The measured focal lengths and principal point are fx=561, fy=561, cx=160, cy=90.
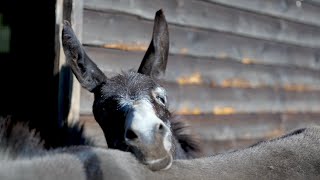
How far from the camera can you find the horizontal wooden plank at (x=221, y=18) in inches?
184

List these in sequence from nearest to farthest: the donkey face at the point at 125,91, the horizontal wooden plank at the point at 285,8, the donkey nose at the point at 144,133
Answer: the donkey nose at the point at 144,133 < the donkey face at the point at 125,91 < the horizontal wooden plank at the point at 285,8

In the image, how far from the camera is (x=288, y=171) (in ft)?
7.48

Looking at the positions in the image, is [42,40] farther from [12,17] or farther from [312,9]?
[312,9]

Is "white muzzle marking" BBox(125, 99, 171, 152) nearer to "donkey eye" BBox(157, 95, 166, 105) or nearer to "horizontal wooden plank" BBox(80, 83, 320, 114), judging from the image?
"donkey eye" BBox(157, 95, 166, 105)

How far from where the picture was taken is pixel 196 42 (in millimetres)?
5293


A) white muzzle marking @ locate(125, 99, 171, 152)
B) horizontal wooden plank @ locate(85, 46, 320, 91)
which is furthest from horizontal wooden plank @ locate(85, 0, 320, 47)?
white muzzle marking @ locate(125, 99, 171, 152)

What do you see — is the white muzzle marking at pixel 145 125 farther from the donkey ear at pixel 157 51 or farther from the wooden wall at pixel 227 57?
the wooden wall at pixel 227 57

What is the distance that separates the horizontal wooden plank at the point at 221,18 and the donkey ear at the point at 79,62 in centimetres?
64

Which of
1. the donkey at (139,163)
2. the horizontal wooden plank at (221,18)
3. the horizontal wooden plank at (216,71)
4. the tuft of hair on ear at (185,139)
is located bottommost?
the tuft of hair on ear at (185,139)

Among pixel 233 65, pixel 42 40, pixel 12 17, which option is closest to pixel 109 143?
pixel 42 40

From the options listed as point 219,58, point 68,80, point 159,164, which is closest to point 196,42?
point 219,58

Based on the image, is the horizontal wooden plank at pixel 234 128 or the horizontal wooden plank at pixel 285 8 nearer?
the horizontal wooden plank at pixel 234 128

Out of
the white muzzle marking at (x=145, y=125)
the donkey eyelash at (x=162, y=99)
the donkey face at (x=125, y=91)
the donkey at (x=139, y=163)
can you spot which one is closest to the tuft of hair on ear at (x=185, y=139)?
the donkey face at (x=125, y=91)

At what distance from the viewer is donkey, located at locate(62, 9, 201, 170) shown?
3325 millimetres
